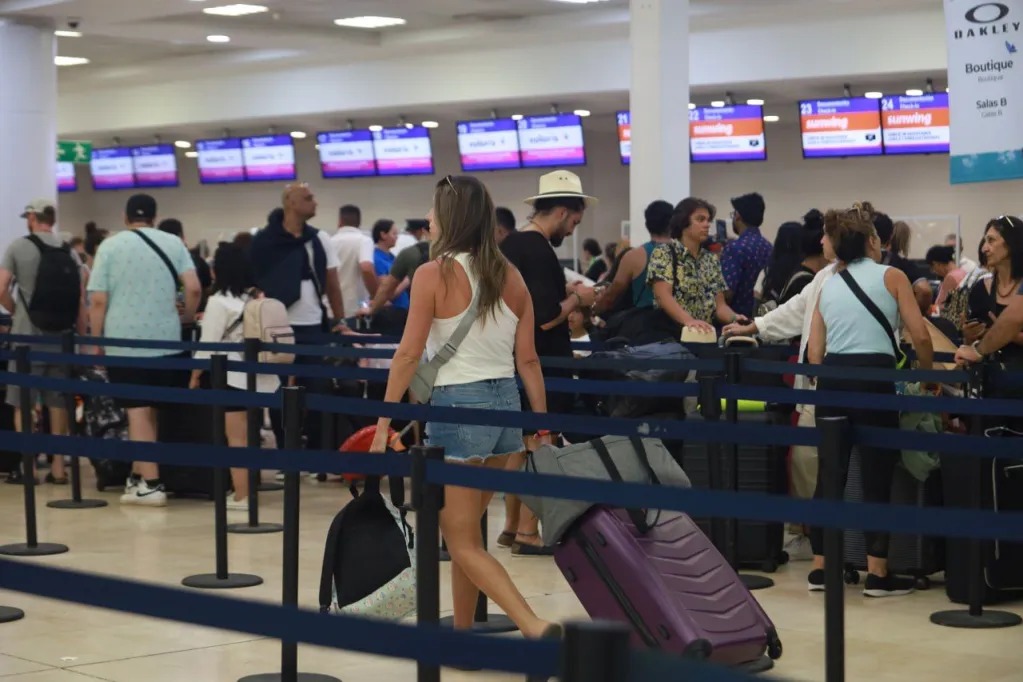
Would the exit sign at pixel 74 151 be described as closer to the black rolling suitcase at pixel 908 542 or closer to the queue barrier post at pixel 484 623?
the black rolling suitcase at pixel 908 542

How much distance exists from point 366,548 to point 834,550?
1.44 meters

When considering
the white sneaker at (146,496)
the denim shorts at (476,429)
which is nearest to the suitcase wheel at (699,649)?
the denim shorts at (476,429)

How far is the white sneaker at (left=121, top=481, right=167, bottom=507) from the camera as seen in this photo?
30.5ft

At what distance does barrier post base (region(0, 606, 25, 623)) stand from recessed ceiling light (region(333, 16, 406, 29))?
11.0m

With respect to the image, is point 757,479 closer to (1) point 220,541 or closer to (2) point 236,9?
(1) point 220,541

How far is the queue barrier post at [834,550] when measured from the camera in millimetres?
4191

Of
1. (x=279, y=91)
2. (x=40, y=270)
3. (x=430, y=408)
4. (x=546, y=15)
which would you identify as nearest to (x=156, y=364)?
(x=40, y=270)

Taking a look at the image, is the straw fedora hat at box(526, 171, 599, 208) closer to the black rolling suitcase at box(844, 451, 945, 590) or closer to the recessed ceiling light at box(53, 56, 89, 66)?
the black rolling suitcase at box(844, 451, 945, 590)

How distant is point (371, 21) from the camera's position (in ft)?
54.2

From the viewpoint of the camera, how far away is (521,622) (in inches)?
182

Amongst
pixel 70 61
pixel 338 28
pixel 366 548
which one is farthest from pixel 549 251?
pixel 70 61

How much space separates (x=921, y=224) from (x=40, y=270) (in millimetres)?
10705

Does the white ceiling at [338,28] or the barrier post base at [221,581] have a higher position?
the white ceiling at [338,28]

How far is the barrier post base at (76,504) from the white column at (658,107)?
178 inches
